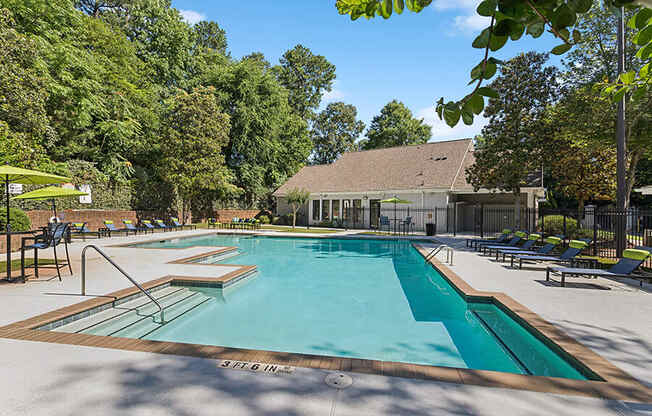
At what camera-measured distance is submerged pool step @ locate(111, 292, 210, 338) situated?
5.43 m

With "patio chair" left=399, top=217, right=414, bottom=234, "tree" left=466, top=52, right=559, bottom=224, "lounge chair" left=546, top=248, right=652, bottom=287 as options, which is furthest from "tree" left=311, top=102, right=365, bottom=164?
"lounge chair" left=546, top=248, right=652, bottom=287

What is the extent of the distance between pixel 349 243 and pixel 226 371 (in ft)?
49.3

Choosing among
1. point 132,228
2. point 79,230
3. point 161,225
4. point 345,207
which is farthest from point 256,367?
point 345,207

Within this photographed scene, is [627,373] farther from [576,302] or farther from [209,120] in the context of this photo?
[209,120]

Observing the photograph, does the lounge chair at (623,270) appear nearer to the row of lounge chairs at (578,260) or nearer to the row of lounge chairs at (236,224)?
the row of lounge chairs at (578,260)

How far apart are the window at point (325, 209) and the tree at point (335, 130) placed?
21.0 meters

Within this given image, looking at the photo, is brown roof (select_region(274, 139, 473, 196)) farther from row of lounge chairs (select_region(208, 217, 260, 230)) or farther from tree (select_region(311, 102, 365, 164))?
tree (select_region(311, 102, 365, 164))

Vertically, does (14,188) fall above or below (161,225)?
above

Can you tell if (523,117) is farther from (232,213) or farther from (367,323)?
(232,213)

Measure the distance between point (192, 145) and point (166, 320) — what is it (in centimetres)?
2050

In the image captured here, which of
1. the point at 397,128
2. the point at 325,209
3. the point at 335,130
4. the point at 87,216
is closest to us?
the point at 87,216

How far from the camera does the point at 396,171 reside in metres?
26.3

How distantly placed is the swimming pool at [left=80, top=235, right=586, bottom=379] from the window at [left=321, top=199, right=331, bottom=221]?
16.8 meters

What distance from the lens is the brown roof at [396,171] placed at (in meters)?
23.7
